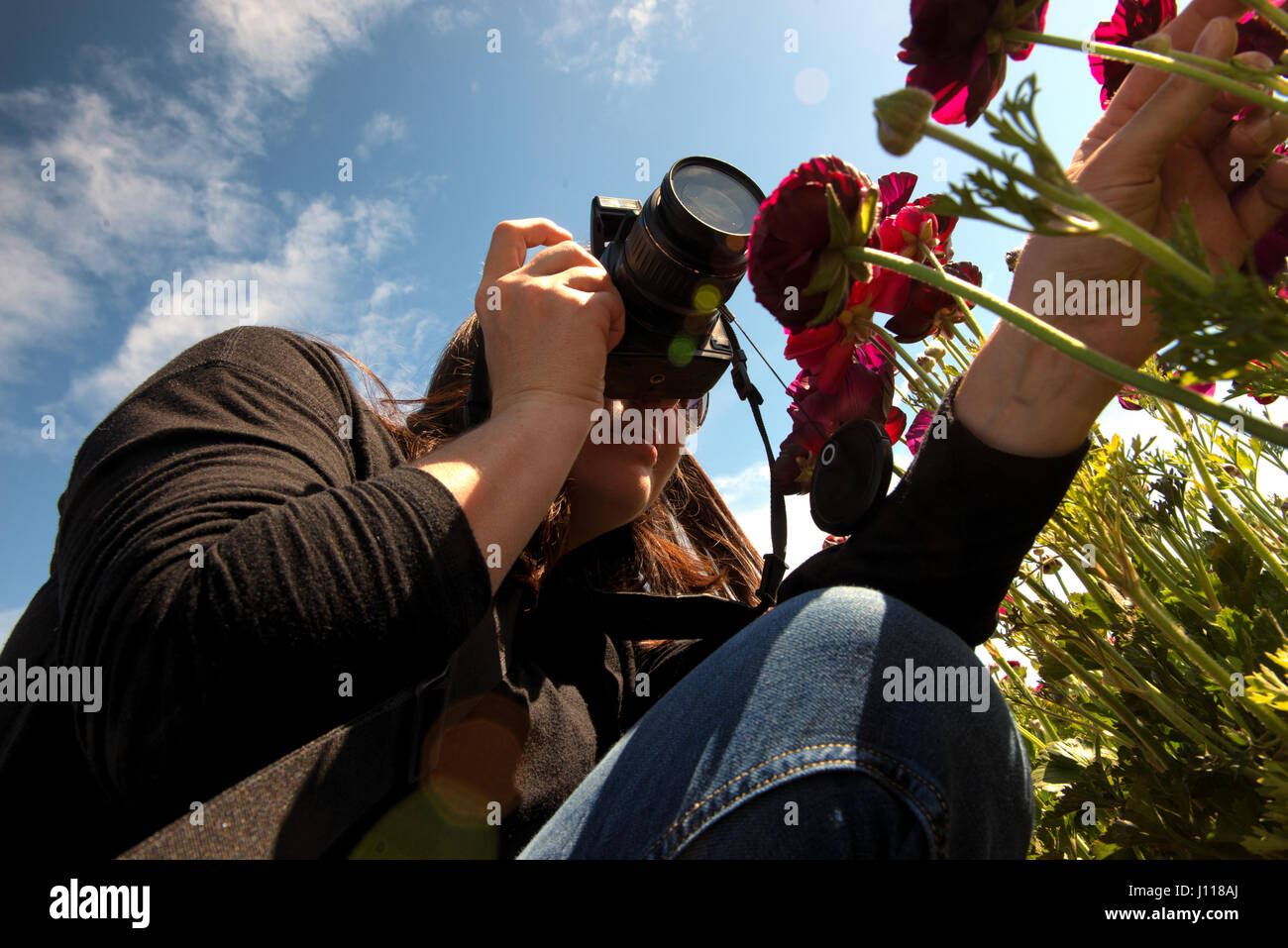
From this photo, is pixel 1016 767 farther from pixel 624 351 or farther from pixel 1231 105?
pixel 624 351

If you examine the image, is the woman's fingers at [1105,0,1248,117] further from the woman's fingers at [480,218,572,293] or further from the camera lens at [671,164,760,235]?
the woman's fingers at [480,218,572,293]

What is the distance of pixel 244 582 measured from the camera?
469 mm

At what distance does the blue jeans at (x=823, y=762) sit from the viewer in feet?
1.26

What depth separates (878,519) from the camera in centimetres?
51

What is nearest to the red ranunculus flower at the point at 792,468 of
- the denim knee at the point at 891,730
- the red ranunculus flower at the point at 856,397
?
the red ranunculus flower at the point at 856,397

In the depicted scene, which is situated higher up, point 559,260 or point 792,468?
point 559,260

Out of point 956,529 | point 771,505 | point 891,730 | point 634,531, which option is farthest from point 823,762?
point 634,531

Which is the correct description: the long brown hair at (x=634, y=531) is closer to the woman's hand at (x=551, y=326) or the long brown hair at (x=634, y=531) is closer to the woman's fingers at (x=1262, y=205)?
the woman's hand at (x=551, y=326)

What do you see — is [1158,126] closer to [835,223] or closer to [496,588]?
[835,223]

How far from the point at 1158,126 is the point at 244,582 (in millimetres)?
503

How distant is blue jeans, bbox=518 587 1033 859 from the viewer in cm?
38

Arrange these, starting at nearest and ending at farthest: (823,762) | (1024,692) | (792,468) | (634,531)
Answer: (823,762)
(792,468)
(1024,692)
(634,531)

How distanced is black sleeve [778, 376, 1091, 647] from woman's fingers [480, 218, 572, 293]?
407mm
